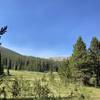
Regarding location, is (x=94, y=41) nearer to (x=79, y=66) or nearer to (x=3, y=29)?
(x=79, y=66)

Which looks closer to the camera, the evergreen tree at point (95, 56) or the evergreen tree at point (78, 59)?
the evergreen tree at point (78, 59)

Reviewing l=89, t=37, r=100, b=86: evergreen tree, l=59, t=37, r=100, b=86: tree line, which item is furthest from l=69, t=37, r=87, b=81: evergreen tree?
l=89, t=37, r=100, b=86: evergreen tree

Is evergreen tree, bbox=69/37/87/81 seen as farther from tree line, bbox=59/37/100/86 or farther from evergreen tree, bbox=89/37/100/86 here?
evergreen tree, bbox=89/37/100/86

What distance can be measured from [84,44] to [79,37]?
7.54ft

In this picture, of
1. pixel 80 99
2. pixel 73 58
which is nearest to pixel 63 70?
pixel 73 58

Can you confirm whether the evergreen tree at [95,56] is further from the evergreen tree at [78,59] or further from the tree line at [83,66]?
the evergreen tree at [78,59]

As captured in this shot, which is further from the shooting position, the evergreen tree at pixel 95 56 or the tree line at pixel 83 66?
the evergreen tree at pixel 95 56

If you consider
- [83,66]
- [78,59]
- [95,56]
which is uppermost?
[95,56]

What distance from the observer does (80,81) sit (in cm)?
6912

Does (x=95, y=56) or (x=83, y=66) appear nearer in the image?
(x=83, y=66)

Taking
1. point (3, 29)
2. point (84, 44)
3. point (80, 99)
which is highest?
point (84, 44)

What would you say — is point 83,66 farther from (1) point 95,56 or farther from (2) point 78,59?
(1) point 95,56

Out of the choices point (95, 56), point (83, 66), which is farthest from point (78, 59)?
point (95, 56)

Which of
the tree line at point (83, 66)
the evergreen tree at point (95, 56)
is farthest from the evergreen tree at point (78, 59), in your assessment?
the evergreen tree at point (95, 56)
